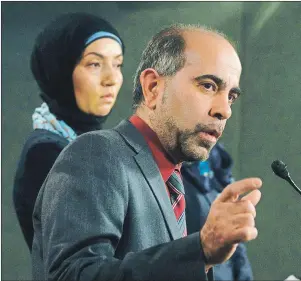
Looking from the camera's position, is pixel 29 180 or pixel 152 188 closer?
pixel 152 188

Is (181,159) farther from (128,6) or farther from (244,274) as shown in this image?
(128,6)

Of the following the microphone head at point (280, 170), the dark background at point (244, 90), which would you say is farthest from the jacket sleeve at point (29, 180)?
the dark background at point (244, 90)

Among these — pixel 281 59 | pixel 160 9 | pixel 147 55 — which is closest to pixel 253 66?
pixel 281 59

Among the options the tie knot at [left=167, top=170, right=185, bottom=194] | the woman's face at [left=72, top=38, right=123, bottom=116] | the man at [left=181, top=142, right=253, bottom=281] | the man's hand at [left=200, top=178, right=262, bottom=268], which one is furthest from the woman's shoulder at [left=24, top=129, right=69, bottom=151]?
the man's hand at [left=200, top=178, right=262, bottom=268]

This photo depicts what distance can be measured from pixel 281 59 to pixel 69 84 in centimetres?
116

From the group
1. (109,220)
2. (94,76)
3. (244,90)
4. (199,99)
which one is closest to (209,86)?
(199,99)

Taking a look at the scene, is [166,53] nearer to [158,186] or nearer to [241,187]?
[158,186]

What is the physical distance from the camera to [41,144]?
1.57 m

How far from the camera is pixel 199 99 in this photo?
990 mm

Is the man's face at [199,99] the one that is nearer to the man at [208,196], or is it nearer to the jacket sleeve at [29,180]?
the jacket sleeve at [29,180]

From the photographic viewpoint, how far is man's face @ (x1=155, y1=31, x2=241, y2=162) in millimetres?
988

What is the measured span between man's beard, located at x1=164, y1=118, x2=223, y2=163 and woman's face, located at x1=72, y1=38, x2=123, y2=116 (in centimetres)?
81

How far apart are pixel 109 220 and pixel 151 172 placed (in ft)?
0.48

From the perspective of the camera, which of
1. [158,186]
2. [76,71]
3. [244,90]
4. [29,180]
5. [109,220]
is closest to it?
[109,220]
